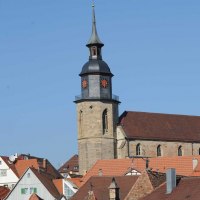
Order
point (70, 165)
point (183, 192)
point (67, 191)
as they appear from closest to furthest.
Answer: point (183, 192), point (67, 191), point (70, 165)

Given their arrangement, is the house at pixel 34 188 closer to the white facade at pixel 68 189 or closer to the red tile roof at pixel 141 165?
the white facade at pixel 68 189

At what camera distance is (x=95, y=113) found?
319 feet

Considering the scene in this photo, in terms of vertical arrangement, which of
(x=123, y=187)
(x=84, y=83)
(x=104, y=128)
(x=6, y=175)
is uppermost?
(x=84, y=83)

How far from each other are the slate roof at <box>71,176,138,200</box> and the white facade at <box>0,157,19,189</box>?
116 ft

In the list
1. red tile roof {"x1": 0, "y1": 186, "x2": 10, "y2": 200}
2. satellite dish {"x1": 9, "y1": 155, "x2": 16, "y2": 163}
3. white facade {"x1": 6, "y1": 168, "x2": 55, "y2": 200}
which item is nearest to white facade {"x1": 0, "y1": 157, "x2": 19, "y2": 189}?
satellite dish {"x1": 9, "y1": 155, "x2": 16, "y2": 163}

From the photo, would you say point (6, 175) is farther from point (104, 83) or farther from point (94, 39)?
point (94, 39)

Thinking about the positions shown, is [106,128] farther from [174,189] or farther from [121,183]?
[174,189]

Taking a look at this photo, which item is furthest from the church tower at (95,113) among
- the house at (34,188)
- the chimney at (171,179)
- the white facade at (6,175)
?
the chimney at (171,179)

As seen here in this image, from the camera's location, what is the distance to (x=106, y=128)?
322 feet

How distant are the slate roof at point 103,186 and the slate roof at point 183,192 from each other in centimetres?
794

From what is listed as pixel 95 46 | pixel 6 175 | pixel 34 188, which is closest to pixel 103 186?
pixel 34 188

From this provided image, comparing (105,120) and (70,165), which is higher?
(70,165)

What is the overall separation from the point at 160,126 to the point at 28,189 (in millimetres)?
32455

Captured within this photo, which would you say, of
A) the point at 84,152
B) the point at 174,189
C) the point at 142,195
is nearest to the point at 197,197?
the point at 174,189
